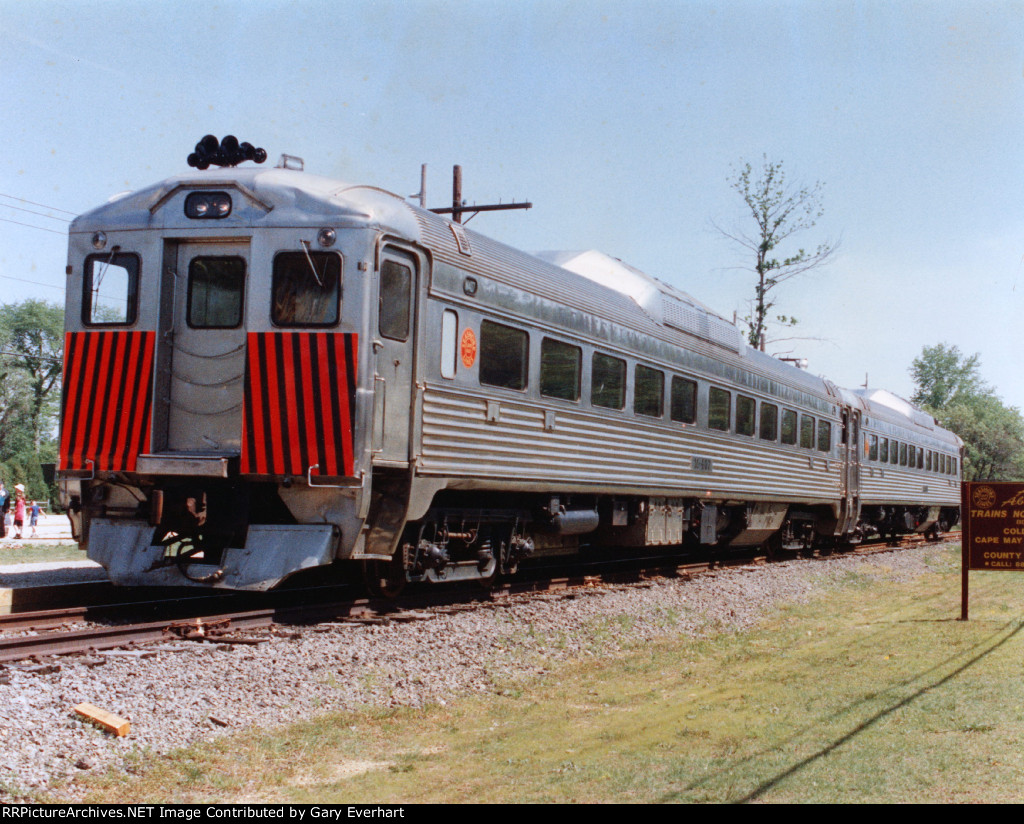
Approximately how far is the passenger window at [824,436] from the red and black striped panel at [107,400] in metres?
15.0

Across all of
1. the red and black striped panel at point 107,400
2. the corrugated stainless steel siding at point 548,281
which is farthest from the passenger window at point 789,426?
the red and black striped panel at point 107,400

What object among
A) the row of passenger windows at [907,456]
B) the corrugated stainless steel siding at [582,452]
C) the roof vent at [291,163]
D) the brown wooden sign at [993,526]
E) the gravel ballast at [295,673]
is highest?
the roof vent at [291,163]

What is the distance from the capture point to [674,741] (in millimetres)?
5902

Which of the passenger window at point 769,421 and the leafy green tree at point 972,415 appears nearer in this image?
the passenger window at point 769,421

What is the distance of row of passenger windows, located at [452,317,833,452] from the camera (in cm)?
1005

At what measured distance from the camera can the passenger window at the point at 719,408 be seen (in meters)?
15.3

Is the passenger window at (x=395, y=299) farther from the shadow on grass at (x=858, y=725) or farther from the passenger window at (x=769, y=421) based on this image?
the passenger window at (x=769, y=421)

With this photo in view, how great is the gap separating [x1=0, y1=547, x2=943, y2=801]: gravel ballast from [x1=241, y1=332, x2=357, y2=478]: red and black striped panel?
4.58 ft

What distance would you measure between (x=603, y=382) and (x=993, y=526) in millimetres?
4848

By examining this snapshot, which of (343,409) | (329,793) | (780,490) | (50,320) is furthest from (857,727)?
(50,320)

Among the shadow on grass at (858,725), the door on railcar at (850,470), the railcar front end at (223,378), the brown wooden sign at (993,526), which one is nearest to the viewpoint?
the shadow on grass at (858,725)

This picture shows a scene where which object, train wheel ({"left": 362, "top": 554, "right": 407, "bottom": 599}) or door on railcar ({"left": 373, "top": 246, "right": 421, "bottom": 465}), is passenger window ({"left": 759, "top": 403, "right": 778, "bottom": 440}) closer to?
train wheel ({"left": 362, "top": 554, "right": 407, "bottom": 599})

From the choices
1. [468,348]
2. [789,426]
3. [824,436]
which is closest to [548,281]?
[468,348]

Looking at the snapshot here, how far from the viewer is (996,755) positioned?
17.3 ft
